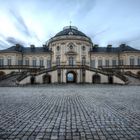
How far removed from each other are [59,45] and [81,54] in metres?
6.82

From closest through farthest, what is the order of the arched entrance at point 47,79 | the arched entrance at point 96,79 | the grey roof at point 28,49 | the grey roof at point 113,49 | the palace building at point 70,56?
the arched entrance at point 96,79
the arched entrance at point 47,79
the palace building at point 70,56
the grey roof at point 113,49
the grey roof at point 28,49

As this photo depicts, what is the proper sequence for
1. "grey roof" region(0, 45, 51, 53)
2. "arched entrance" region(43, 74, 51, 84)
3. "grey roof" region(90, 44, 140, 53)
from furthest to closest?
"grey roof" region(0, 45, 51, 53), "grey roof" region(90, 44, 140, 53), "arched entrance" region(43, 74, 51, 84)

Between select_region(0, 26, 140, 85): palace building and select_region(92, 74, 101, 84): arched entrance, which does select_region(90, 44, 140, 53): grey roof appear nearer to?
select_region(0, 26, 140, 85): palace building

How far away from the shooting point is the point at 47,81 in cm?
3700

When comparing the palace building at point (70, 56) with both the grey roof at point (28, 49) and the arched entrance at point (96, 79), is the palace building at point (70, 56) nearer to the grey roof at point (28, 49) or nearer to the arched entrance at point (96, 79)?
the grey roof at point (28, 49)

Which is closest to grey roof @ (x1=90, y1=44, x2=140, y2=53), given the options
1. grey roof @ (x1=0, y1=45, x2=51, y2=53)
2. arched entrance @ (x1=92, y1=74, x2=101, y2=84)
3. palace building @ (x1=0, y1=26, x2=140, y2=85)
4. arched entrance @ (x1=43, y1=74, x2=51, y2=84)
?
palace building @ (x1=0, y1=26, x2=140, y2=85)

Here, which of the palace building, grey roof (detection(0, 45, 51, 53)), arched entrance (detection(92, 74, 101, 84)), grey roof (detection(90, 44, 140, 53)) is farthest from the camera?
grey roof (detection(0, 45, 51, 53))

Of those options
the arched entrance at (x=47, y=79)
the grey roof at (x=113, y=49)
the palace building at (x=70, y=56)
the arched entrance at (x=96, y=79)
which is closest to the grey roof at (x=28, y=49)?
the palace building at (x=70, y=56)

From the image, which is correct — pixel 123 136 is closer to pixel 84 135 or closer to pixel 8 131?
pixel 84 135

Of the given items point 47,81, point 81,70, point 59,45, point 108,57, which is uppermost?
point 59,45

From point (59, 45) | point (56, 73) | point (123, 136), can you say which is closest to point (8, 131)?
point (123, 136)

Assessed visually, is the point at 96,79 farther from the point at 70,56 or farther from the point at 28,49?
the point at 28,49

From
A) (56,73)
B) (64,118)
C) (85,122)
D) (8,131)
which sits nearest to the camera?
(8,131)

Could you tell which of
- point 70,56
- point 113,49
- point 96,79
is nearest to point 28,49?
point 70,56
